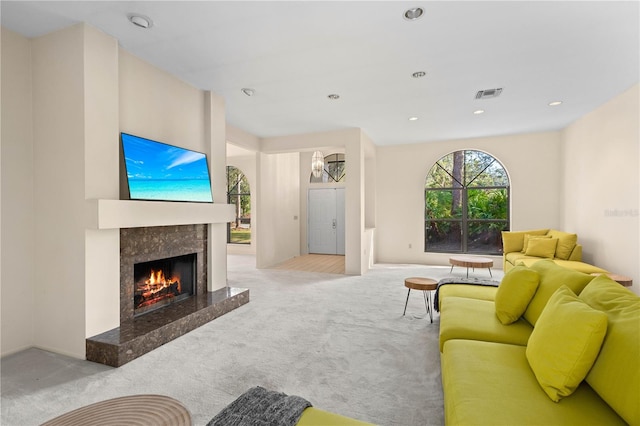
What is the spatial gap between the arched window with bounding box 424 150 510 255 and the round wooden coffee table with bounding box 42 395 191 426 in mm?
6584

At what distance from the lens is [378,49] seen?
2924 millimetres

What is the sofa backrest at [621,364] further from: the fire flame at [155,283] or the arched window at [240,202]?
the arched window at [240,202]

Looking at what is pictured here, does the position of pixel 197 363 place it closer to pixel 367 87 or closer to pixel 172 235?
pixel 172 235

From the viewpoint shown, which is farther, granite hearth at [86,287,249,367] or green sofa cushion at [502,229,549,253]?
green sofa cushion at [502,229,549,253]

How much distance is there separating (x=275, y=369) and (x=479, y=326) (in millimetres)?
1557

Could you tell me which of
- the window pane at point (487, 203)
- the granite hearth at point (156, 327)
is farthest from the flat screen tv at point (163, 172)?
→ the window pane at point (487, 203)

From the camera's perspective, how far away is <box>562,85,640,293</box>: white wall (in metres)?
3.86

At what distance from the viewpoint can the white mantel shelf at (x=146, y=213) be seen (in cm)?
251

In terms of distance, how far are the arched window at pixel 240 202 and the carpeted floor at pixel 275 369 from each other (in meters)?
5.37

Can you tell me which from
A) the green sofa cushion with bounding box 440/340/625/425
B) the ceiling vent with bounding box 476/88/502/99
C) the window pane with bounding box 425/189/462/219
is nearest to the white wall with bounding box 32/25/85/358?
the green sofa cushion with bounding box 440/340/625/425

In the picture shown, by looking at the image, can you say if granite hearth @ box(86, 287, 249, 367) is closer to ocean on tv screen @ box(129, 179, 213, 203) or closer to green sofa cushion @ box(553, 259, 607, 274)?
ocean on tv screen @ box(129, 179, 213, 203)

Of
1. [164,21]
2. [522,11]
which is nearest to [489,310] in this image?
[522,11]

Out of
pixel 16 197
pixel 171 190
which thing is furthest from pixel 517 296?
pixel 16 197

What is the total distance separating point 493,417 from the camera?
117 centimetres
